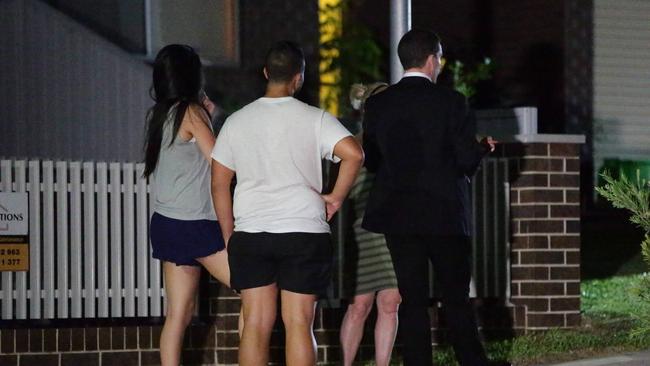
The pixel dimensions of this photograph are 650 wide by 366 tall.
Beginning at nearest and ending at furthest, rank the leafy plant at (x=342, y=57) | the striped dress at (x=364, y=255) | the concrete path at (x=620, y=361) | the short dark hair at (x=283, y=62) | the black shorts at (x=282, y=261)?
the black shorts at (x=282, y=261) < the short dark hair at (x=283, y=62) < the striped dress at (x=364, y=255) < the concrete path at (x=620, y=361) < the leafy plant at (x=342, y=57)

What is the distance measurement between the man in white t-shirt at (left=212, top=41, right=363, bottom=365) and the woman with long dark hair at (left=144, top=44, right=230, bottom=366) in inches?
25.0

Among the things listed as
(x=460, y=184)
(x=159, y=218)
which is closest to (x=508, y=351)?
(x=460, y=184)

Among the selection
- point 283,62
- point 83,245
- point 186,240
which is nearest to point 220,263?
point 186,240

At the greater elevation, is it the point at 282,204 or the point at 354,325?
the point at 282,204

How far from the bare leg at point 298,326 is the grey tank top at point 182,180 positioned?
93cm

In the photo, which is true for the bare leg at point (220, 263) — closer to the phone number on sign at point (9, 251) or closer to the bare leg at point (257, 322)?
the bare leg at point (257, 322)

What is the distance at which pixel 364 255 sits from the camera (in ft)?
26.3

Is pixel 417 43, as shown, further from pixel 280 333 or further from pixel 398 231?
pixel 280 333

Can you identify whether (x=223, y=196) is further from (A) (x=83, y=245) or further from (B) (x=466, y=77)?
(B) (x=466, y=77)

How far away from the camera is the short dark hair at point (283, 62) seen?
253 inches

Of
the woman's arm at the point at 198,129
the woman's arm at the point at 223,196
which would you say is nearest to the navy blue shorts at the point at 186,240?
the woman's arm at the point at 198,129

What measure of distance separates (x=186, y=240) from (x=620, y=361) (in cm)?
294

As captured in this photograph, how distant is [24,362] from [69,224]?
87cm

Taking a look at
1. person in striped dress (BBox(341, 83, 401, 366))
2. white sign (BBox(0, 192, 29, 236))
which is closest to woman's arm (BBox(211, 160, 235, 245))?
person in striped dress (BBox(341, 83, 401, 366))
